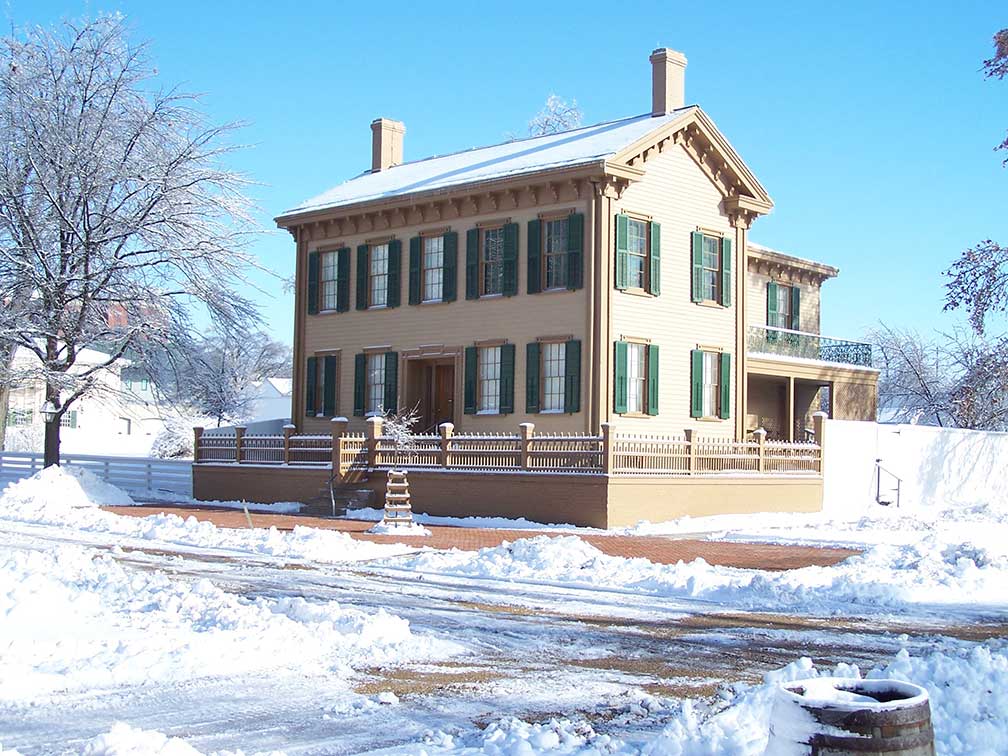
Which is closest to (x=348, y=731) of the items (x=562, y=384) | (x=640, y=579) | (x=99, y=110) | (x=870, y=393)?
(x=640, y=579)

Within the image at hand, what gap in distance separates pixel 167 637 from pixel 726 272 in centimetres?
2177

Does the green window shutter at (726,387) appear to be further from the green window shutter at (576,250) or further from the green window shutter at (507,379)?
the green window shutter at (507,379)

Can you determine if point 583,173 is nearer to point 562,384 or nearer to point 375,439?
point 562,384

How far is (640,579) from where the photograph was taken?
14.5 meters

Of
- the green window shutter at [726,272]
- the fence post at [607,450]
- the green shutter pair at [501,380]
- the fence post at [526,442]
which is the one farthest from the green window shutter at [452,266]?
the fence post at [607,450]

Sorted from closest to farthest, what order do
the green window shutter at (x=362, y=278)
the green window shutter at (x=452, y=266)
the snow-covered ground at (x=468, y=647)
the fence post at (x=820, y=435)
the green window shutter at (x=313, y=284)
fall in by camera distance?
the snow-covered ground at (x=468, y=647) < the fence post at (x=820, y=435) < the green window shutter at (x=452, y=266) < the green window shutter at (x=362, y=278) < the green window shutter at (x=313, y=284)

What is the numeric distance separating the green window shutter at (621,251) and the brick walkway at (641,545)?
692 cm

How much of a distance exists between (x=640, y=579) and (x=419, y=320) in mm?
15946

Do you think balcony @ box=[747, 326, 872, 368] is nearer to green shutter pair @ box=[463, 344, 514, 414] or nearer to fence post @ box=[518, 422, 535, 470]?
green shutter pair @ box=[463, 344, 514, 414]

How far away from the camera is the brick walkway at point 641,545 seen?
17.0 m

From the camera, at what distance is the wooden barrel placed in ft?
13.8

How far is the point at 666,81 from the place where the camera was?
2880 cm

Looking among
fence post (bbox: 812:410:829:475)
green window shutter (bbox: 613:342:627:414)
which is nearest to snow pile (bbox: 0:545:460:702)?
green window shutter (bbox: 613:342:627:414)

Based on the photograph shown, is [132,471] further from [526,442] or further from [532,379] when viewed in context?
[526,442]
